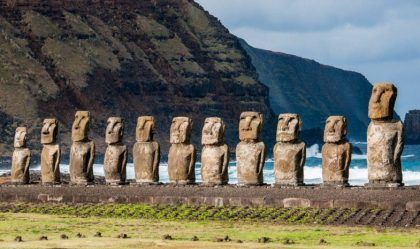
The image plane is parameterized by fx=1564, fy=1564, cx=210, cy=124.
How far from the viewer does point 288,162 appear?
4162 cm

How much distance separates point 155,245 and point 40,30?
150 m

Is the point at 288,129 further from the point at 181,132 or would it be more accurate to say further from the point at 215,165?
the point at 181,132

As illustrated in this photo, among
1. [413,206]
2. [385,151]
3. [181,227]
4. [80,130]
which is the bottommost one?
[181,227]

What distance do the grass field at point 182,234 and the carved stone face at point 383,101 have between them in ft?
17.3

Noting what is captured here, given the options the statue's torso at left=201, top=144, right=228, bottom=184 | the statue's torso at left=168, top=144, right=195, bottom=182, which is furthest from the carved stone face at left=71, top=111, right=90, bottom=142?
the statue's torso at left=201, top=144, right=228, bottom=184

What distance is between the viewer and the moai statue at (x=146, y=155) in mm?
44406

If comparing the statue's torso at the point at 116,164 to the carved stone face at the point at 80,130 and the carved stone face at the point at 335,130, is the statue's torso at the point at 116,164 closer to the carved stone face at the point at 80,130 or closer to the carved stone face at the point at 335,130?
the carved stone face at the point at 80,130

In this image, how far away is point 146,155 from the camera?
146 ft

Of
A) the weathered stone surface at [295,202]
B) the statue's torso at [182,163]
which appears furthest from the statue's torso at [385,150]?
the statue's torso at [182,163]

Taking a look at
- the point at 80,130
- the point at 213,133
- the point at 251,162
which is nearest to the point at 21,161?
the point at 80,130

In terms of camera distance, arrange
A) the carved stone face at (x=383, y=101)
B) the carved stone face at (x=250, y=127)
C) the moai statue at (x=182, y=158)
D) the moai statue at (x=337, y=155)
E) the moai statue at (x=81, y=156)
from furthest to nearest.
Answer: the moai statue at (x=81, y=156) → the moai statue at (x=182, y=158) → the carved stone face at (x=250, y=127) → the moai statue at (x=337, y=155) → the carved stone face at (x=383, y=101)

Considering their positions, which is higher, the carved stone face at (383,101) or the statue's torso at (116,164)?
the carved stone face at (383,101)

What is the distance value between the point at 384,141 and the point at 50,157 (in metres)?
11.3

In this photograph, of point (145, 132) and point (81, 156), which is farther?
point (81, 156)
